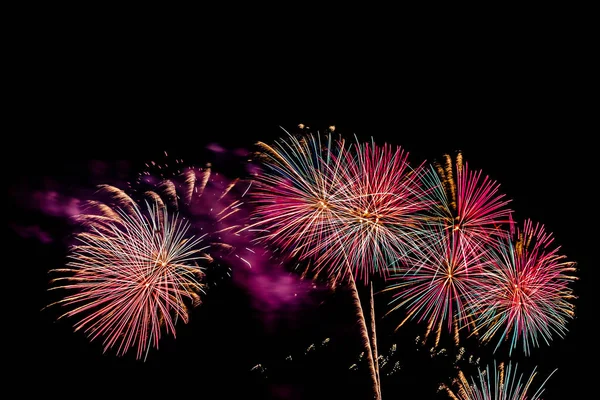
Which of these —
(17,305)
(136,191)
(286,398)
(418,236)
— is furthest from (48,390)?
(418,236)

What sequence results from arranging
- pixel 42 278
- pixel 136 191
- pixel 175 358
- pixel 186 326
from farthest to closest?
pixel 186 326, pixel 175 358, pixel 42 278, pixel 136 191

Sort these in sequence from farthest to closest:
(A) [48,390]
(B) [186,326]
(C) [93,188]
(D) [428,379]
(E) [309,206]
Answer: (B) [186,326], (A) [48,390], (D) [428,379], (C) [93,188], (E) [309,206]

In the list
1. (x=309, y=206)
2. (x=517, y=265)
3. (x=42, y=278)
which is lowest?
(x=517, y=265)

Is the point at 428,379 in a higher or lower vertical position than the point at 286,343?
lower

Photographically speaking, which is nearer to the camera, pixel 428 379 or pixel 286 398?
pixel 428 379

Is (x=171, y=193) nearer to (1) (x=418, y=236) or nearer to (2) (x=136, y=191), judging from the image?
Result: (2) (x=136, y=191)

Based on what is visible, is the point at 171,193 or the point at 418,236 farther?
the point at 171,193

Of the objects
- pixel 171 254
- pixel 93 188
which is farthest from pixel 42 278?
pixel 171 254

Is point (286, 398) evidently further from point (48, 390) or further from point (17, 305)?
point (17, 305)

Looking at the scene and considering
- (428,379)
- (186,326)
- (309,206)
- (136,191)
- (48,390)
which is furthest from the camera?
(186,326)
